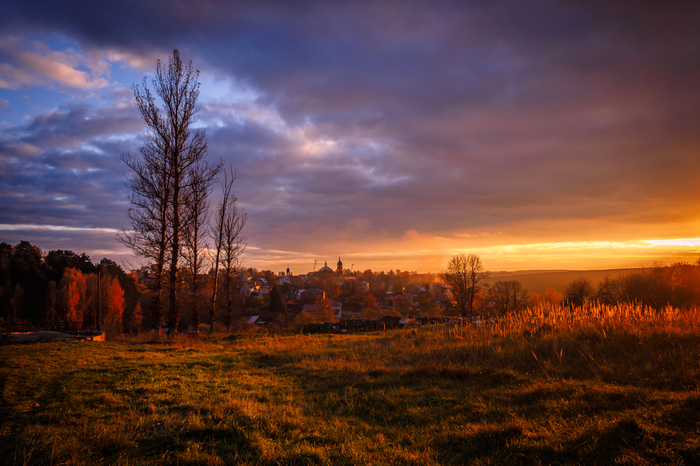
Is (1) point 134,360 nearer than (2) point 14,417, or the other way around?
(2) point 14,417

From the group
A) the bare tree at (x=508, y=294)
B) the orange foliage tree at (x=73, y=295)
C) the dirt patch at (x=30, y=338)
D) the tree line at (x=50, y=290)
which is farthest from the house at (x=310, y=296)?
the dirt patch at (x=30, y=338)

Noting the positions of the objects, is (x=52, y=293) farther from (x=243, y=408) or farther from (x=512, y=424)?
(x=512, y=424)

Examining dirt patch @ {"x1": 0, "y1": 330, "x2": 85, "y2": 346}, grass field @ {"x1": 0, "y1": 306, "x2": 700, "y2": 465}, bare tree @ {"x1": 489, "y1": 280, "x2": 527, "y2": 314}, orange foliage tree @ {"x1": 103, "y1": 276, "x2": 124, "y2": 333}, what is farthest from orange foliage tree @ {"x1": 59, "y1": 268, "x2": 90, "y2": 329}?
bare tree @ {"x1": 489, "y1": 280, "x2": 527, "y2": 314}

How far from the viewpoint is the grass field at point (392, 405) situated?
3.25m

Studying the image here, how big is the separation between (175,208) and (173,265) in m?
2.74

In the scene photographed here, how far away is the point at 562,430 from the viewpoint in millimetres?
3615

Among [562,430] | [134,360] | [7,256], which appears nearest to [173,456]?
[562,430]

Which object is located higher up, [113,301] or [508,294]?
[508,294]

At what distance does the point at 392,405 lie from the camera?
5191mm

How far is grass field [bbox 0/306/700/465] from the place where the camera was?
3.25 metres

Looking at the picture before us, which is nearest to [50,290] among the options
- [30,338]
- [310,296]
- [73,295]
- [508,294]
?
[73,295]

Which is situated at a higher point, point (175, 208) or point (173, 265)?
point (175, 208)

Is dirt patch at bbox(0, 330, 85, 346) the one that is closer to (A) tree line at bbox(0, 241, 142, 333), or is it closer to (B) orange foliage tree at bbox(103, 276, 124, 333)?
(A) tree line at bbox(0, 241, 142, 333)

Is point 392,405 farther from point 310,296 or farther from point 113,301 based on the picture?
point 310,296
